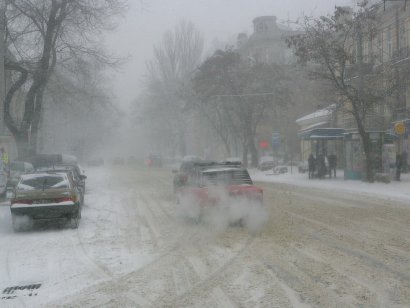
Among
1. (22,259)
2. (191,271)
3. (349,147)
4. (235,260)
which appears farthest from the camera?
(349,147)

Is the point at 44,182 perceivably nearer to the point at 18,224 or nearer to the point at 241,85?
the point at 18,224

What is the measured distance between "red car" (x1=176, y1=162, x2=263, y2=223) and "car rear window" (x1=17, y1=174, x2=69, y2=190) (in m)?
3.40

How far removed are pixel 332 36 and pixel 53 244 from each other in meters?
20.8

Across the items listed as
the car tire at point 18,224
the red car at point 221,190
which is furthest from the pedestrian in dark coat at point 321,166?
the car tire at point 18,224

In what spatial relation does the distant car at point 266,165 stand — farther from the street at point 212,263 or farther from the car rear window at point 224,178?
the car rear window at point 224,178

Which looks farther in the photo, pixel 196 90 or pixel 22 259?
pixel 196 90

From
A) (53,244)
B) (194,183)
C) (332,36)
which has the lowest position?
(53,244)

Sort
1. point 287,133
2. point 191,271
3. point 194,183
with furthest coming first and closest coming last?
point 287,133 → point 194,183 → point 191,271

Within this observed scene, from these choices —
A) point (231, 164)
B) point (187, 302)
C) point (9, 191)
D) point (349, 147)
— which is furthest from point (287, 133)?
point (187, 302)

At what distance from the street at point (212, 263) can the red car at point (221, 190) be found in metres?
0.60

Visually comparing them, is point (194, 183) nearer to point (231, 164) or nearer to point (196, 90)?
point (231, 164)

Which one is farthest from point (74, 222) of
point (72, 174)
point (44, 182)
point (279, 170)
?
point (279, 170)

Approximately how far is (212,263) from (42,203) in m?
6.38

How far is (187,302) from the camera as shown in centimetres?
696
